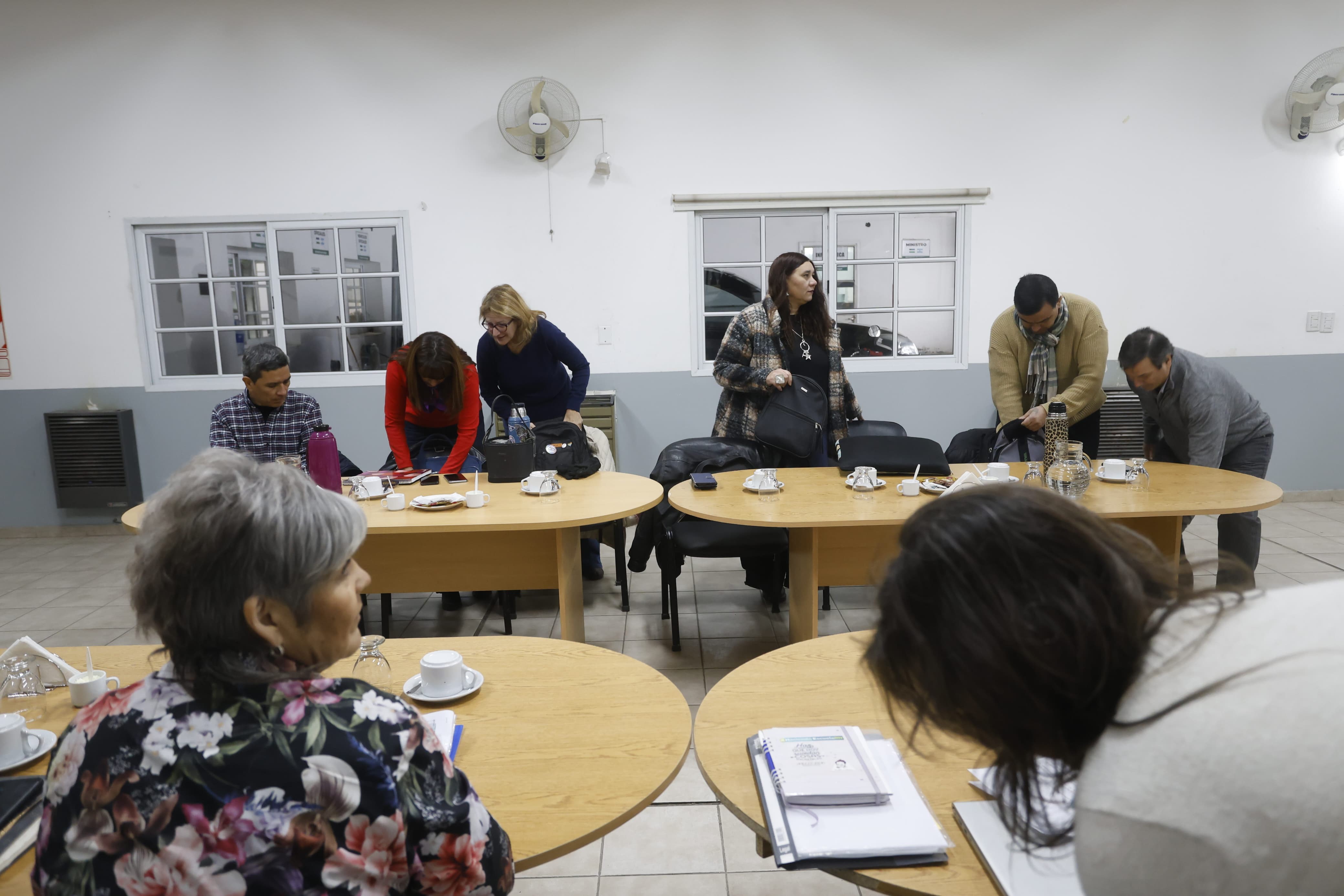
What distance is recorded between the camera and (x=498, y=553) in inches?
114

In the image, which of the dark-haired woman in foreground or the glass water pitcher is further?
the glass water pitcher

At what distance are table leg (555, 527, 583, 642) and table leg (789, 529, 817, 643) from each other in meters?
0.78

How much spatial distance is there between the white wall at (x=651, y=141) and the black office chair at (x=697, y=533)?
185 centimetres

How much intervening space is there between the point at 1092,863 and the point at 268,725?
765 millimetres

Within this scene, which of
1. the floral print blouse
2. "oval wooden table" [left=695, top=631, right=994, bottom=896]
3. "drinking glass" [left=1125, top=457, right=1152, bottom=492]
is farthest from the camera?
"drinking glass" [left=1125, top=457, right=1152, bottom=492]

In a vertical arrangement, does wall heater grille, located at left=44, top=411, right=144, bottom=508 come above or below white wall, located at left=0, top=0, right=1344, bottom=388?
below

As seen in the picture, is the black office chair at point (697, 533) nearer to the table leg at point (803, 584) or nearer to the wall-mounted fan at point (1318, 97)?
the table leg at point (803, 584)

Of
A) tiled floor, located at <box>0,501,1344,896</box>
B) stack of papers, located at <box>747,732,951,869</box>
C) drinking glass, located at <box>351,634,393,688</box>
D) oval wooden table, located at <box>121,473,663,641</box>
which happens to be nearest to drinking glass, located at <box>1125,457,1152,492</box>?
tiled floor, located at <box>0,501,1344,896</box>

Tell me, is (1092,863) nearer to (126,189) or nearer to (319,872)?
(319,872)

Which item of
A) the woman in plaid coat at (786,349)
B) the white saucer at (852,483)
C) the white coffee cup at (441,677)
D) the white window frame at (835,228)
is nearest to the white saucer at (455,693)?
the white coffee cup at (441,677)

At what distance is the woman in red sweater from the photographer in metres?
3.44

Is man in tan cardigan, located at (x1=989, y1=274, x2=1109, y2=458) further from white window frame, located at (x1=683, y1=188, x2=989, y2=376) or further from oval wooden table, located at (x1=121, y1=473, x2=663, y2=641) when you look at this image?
oval wooden table, located at (x1=121, y1=473, x2=663, y2=641)

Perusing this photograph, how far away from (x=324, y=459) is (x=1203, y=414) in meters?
3.32

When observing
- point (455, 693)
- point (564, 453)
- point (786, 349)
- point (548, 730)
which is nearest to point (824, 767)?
point (548, 730)
